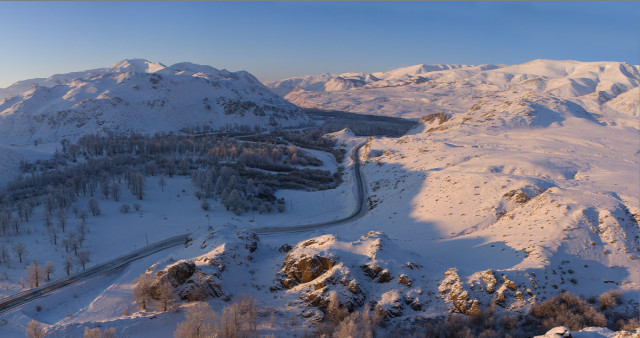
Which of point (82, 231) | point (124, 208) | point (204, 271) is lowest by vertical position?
point (82, 231)

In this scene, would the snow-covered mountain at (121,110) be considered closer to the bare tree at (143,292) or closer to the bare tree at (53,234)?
the bare tree at (53,234)

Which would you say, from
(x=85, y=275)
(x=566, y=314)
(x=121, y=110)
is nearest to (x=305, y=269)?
(x=566, y=314)

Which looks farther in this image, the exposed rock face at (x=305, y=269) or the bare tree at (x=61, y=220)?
the bare tree at (x=61, y=220)

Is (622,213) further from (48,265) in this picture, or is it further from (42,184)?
(42,184)

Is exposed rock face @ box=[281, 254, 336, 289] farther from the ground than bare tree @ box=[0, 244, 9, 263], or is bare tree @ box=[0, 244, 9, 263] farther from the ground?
exposed rock face @ box=[281, 254, 336, 289]

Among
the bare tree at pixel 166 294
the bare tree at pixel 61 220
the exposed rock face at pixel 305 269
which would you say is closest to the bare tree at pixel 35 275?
the bare tree at pixel 166 294

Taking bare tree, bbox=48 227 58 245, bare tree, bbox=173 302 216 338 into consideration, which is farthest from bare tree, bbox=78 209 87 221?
bare tree, bbox=173 302 216 338

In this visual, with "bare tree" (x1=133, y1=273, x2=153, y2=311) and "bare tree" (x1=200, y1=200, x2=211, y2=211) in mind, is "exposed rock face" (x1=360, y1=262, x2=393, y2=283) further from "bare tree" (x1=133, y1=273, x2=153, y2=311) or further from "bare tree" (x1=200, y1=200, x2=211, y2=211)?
"bare tree" (x1=200, y1=200, x2=211, y2=211)

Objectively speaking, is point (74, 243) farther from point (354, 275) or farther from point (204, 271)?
point (354, 275)
